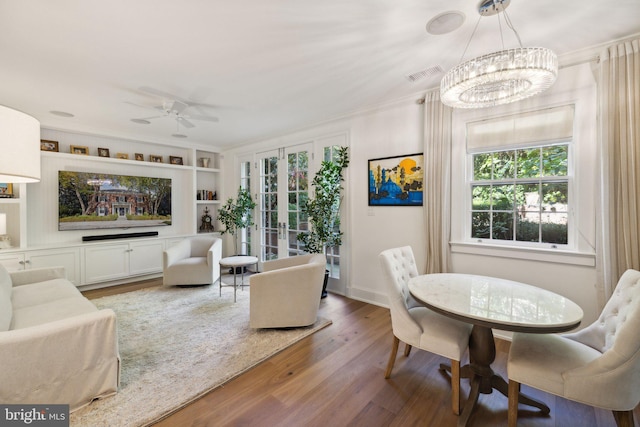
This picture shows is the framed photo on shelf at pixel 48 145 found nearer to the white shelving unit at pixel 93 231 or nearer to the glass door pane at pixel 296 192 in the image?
the white shelving unit at pixel 93 231

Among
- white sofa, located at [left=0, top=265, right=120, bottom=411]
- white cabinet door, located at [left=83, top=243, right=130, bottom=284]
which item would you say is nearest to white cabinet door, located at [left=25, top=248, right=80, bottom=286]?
white cabinet door, located at [left=83, top=243, right=130, bottom=284]

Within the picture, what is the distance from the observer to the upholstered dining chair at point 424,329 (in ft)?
5.85

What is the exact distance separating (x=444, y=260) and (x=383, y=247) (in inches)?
33.5

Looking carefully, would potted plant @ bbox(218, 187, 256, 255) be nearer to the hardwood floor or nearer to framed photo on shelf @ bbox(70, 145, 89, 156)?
framed photo on shelf @ bbox(70, 145, 89, 156)

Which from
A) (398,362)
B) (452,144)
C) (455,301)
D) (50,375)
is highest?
(452,144)

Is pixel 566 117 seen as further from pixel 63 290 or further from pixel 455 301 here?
pixel 63 290

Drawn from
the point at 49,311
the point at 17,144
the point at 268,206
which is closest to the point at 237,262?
the point at 268,206

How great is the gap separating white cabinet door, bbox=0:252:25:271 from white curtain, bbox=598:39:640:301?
6.68 metres

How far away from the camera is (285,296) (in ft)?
9.22

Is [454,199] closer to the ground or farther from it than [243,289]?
farther from it

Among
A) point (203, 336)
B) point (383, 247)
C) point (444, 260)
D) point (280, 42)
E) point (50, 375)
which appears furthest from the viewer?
point (383, 247)

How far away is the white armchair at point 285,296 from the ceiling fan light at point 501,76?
6.49 ft

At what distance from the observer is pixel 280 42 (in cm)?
217

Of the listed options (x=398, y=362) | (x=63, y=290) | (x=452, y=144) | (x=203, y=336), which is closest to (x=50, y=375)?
(x=203, y=336)
